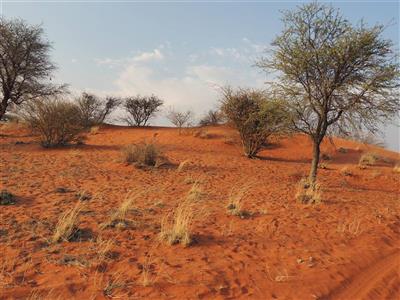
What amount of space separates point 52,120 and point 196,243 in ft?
47.2

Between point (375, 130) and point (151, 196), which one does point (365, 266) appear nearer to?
point (151, 196)

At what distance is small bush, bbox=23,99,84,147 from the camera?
60.8 feet

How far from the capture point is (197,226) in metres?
7.41

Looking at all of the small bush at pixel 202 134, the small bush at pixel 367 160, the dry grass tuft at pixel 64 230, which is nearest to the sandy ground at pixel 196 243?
the dry grass tuft at pixel 64 230

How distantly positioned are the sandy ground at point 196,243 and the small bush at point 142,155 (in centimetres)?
108

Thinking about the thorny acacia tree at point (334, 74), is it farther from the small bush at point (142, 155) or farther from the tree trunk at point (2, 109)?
the tree trunk at point (2, 109)

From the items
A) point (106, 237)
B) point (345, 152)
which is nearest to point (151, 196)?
point (106, 237)

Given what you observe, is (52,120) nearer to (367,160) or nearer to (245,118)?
(245,118)

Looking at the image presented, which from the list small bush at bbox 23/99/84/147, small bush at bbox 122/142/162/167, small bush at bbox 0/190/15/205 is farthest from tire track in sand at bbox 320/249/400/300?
small bush at bbox 23/99/84/147

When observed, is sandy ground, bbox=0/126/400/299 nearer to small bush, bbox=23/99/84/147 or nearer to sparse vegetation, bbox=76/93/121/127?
small bush, bbox=23/99/84/147

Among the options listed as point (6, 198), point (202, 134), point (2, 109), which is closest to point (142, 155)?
point (6, 198)

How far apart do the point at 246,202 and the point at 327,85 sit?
5247 millimetres

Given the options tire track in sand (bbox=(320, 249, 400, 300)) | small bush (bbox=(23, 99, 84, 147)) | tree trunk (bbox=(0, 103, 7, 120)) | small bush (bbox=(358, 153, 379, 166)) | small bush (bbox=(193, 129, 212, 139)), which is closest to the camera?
tire track in sand (bbox=(320, 249, 400, 300))

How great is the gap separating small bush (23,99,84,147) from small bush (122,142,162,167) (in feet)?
19.4
